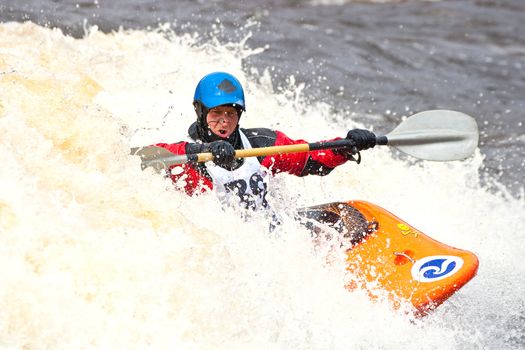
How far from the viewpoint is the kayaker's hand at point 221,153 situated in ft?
13.0

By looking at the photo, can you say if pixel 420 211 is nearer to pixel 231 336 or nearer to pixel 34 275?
pixel 231 336

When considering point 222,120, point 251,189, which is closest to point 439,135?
point 251,189

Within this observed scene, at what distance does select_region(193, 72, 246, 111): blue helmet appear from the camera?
13.8 feet

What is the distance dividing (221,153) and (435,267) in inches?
56.9

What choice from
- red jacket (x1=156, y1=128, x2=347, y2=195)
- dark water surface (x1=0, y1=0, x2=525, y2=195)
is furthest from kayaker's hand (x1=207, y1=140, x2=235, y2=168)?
dark water surface (x1=0, y1=0, x2=525, y2=195)

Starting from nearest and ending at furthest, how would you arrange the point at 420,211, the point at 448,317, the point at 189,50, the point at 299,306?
the point at 299,306
the point at 448,317
the point at 420,211
the point at 189,50

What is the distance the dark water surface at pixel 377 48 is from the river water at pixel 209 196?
0.14ft

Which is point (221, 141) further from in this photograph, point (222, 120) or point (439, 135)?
point (439, 135)

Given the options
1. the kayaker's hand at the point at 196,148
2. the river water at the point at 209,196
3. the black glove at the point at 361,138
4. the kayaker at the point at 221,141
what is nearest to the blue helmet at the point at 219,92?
the kayaker at the point at 221,141

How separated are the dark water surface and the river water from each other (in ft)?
0.14

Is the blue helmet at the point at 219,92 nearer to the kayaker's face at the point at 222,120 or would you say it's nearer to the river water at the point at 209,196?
the kayaker's face at the point at 222,120

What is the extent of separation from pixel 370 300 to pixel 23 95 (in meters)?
2.29

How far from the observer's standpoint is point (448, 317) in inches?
183

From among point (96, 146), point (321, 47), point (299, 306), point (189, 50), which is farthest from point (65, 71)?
point (321, 47)
